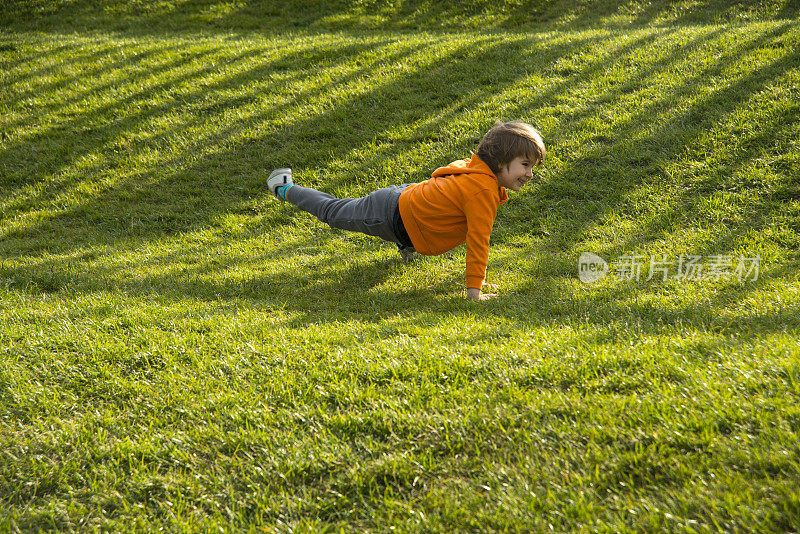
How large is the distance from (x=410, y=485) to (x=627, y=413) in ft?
3.44

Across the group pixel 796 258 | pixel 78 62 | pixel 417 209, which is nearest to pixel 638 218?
pixel 796 258

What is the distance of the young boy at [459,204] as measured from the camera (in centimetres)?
483

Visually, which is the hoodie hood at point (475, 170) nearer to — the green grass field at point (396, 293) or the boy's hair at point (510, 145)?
the boy's hair at point (510, 145)

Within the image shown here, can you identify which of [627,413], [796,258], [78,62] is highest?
[78,62]

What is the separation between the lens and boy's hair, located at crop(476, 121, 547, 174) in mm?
4766

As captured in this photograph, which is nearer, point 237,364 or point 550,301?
point 237,364

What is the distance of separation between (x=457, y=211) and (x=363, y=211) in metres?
0.88

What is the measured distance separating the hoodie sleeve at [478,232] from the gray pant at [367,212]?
75cm

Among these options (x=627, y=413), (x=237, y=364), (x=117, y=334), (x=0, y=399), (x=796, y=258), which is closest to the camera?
(x=627, y=413)

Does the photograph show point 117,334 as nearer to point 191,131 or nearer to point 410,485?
point 410,485

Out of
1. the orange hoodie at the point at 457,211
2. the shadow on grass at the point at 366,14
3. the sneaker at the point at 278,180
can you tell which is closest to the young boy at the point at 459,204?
the orange hoodie at the point at 457,211

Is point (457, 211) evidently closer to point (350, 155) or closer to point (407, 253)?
point (407, 253)

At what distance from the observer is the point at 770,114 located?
287 inches

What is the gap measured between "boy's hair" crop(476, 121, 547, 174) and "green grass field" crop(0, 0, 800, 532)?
107 cm
